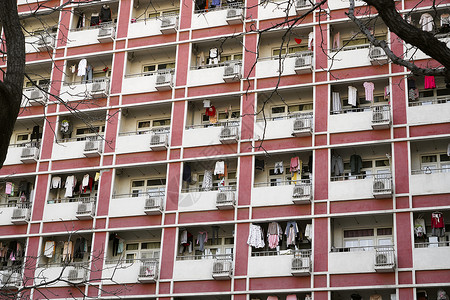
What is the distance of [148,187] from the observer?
34031mm

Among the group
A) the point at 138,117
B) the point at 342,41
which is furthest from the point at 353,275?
the point at 138,117

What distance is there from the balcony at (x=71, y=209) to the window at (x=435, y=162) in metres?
14.0

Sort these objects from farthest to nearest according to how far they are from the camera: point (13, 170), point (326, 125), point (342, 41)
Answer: point (13, 170) → point (342, 41) → point (326, 125)

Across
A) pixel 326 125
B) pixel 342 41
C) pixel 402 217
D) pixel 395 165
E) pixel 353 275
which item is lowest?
pixel 353 275

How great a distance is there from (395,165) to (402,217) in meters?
Result: 2.07

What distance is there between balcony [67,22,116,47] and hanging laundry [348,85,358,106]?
11.7 metres

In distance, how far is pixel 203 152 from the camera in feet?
106

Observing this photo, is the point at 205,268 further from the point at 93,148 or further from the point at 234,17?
the point at 234,17

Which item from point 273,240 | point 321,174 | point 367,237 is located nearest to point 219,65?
point 321,174

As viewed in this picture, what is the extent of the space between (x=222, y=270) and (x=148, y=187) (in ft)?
20.0

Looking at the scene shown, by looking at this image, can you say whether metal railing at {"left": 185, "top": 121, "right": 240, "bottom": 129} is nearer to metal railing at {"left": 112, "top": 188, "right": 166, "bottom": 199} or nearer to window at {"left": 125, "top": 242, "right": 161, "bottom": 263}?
metal railing at {"left": 112, "top": 188, "right": 166, "bottom": 199}

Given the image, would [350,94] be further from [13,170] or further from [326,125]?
[13,170]

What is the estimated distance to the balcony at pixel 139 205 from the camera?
105ft

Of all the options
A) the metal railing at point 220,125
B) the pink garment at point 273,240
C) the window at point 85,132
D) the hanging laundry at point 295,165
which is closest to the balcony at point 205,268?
the pink garment at point 273,240
